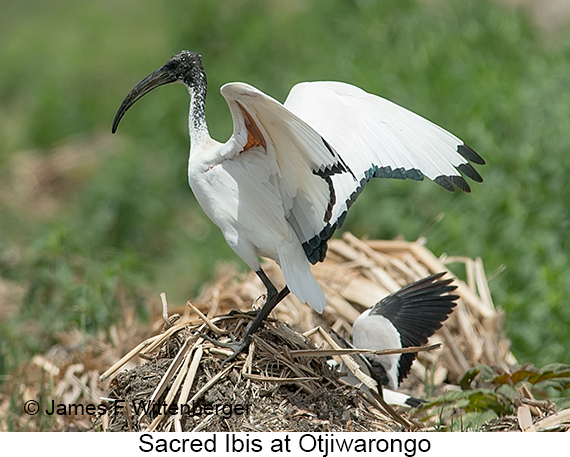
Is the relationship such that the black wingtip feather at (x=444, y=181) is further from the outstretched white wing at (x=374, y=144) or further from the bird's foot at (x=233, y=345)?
the bird's foot at (x=233, y=345)

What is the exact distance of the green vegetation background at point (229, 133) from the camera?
5332 mm

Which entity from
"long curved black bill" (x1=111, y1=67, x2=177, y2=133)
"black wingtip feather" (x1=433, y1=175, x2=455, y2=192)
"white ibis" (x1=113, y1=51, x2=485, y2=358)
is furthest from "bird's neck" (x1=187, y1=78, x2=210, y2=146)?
"black wingtip feather" (x1=433, y1=175, x2=455, y2=192)

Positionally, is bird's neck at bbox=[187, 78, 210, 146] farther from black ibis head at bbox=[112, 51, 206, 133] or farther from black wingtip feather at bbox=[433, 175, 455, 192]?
black wingtip feather at bbox=[433, 175, 455, 192]

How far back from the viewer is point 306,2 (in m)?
11.2

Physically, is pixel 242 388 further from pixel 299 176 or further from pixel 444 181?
pixel 444 181

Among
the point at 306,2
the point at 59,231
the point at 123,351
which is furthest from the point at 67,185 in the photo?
the point at 123,351

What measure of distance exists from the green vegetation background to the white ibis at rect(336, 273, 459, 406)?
4.59 ft

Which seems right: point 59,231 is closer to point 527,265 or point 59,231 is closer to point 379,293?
point 379,293

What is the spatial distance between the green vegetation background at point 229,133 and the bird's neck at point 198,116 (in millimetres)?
1829

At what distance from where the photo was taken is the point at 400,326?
3.85m

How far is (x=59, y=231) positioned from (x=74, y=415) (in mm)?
1694

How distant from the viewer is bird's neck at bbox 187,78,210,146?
135 inches

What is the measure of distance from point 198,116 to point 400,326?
1.35 meters

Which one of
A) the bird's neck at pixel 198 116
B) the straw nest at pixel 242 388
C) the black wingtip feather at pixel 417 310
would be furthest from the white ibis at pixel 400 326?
the bird's neck at pixel 198 116
